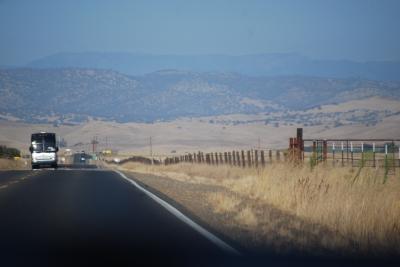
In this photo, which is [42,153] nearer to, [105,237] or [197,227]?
[197,227]

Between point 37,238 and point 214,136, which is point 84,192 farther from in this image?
point 214,136

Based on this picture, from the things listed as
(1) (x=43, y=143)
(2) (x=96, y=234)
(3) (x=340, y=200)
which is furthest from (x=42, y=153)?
(2) (x=96, y=234)

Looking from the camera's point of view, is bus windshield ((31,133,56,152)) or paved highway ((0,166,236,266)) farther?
bus windshield ((31,133,56,152))

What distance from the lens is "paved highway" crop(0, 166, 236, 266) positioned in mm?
13258

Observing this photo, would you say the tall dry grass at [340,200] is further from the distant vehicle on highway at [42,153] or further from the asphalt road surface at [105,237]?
the distant vehicle on highway at [42,153]

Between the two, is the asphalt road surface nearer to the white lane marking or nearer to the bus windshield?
the white lane marking

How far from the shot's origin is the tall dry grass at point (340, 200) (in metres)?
16.0

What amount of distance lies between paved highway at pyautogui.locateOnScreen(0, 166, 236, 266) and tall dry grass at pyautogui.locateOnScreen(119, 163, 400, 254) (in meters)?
3.07

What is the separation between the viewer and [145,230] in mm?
16828

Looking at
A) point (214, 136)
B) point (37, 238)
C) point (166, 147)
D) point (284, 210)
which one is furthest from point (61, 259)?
point (214, 136)

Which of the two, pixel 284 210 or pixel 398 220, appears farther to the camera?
pixel 284 210

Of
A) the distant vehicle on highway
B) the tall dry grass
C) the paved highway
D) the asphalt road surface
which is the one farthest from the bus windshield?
the asphalt road surface

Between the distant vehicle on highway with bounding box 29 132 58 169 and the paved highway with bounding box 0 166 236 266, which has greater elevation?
the distant vehicle on highway with bounding box 29 132 58 169

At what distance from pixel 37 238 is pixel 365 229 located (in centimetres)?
624
